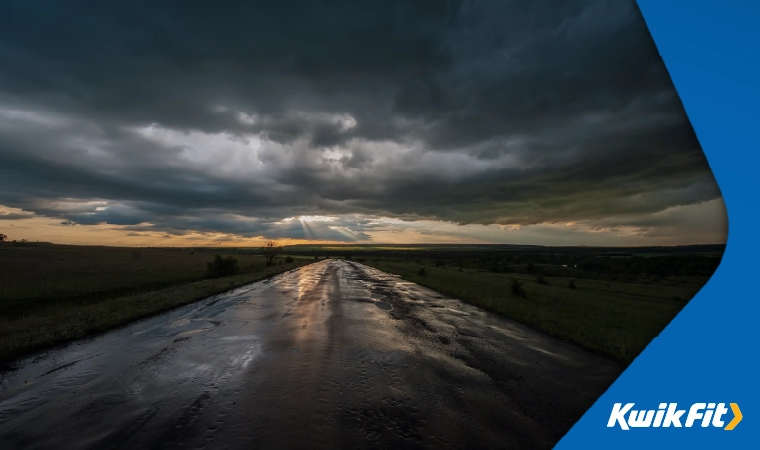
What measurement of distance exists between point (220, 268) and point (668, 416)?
148 ft

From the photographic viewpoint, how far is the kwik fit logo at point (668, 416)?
4.85 feet

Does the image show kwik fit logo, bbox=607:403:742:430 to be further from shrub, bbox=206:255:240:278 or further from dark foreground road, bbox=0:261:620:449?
shrub, bbox=206:255:240:278

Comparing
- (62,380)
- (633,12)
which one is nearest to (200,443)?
(62,380)

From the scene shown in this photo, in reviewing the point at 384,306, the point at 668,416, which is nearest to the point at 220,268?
the point at 384,306

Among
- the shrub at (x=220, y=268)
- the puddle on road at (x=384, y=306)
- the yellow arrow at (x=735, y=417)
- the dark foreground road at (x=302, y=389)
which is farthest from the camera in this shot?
the shrub at (x=220, y=268)

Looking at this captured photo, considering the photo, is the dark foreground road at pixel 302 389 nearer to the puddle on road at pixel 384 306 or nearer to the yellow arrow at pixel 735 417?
the yellow arrow at pixel 735 417

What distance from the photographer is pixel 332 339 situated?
32.5 ft

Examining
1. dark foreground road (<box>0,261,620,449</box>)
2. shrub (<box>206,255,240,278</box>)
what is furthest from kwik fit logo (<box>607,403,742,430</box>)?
shrub (<box>206,255,240,278</box>)

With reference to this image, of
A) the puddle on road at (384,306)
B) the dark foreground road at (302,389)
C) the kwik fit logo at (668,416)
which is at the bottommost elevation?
the puddle on road at (384,306)

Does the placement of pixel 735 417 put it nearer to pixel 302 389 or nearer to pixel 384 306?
pixel 302 389

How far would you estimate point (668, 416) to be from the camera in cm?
151

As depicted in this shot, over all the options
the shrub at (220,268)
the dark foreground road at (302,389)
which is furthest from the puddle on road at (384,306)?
the shrub at (220,268)

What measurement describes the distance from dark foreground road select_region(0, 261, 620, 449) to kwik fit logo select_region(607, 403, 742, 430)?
3.52 metres

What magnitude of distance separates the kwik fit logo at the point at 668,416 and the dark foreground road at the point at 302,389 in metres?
3.52
